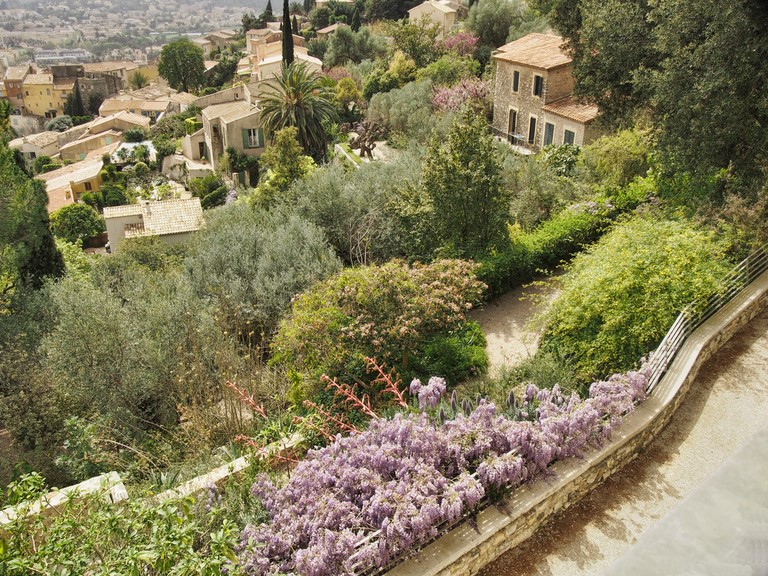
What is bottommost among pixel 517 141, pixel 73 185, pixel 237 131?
pixel 73 185

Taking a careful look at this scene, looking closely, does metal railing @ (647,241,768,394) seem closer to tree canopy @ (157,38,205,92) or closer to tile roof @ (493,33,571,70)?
tile roof @ (493,33,571,70)

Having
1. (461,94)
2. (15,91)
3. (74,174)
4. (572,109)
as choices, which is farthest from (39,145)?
(572,109)

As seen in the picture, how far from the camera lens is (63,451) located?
12078 millimetres

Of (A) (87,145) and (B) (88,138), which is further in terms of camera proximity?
(B) (88,138)

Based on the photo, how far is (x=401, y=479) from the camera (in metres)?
6.84

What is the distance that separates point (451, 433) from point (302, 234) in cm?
1074

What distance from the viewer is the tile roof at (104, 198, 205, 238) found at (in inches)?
1246

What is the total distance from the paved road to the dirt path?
131 inches

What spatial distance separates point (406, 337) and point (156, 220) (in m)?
25.1

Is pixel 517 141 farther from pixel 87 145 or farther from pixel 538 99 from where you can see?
pixel 87 145

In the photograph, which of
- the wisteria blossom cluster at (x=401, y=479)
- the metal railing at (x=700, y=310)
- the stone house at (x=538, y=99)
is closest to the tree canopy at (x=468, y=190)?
the metal railing at (x=700, y=310)

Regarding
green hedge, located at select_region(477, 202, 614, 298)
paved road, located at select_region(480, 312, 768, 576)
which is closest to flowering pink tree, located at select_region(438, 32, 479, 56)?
green hedge, located at select_region(477, 202, 614, 298)

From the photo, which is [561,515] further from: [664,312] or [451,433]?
[664,312]

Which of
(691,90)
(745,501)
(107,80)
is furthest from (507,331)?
(107,80)
